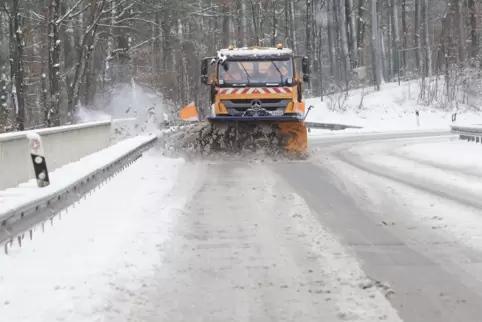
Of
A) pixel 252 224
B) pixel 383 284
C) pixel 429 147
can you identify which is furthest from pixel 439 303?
pixel 429 147

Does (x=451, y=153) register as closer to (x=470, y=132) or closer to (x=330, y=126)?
(x=470, y=132)

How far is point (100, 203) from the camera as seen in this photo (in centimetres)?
1000

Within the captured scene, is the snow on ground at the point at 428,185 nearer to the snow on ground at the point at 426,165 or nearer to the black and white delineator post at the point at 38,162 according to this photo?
the snow on ground at the point at 426,165

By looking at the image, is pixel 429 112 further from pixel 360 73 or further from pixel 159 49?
pixel 159 49

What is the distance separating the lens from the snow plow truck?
57.5 ft

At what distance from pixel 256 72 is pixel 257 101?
0.99m

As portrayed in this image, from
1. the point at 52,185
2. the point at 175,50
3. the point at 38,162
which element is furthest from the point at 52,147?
the point at 175,50

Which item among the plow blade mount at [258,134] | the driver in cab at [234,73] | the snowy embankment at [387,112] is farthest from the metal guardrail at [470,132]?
the snowy embankment at [387,112]

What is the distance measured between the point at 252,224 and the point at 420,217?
2.35 metres

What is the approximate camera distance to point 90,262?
6.36 meters

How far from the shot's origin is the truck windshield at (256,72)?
58.5 feet

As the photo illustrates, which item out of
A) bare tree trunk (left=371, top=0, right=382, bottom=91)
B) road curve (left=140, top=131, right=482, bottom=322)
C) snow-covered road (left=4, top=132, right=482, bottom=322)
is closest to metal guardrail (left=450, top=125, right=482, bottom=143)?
snow-covered road (left=4, top=132, right=482, bottom=322)

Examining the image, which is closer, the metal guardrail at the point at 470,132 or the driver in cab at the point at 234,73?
the driver in cab at the point at 234,73

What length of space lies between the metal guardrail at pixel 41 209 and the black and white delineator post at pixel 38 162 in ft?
1.43
